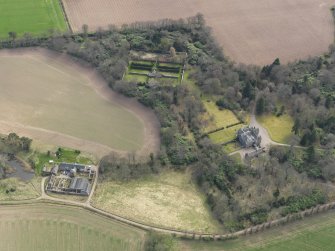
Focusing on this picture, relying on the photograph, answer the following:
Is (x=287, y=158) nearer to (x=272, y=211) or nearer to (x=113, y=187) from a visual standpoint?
(x=272, y=211)

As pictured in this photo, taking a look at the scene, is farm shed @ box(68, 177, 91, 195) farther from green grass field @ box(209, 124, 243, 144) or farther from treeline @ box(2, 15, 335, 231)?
green grass field @ box(209, 124, 243, 144)

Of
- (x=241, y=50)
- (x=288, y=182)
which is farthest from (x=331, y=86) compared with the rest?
(x=288, y=182)

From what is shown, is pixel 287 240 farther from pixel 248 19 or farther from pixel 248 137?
pixel 248 19

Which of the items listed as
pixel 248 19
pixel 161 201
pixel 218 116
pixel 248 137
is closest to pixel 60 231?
pixel 161 201

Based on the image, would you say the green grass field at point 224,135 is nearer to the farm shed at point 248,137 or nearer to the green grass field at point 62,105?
the farm shed at point 248,137

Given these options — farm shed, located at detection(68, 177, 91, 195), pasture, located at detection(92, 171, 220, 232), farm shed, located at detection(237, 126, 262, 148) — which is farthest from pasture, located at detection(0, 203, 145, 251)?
farm shed, located at detection(237, 126, 262, 148)

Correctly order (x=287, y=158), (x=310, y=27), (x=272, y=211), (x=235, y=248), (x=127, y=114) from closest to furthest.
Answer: (x=235, y=248), (x=272, y=211), (x=287, y=158), (x=127, y=114), (x=310, y=27)
